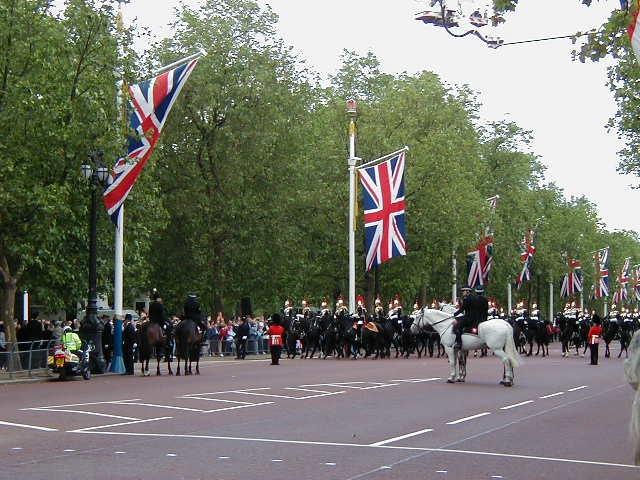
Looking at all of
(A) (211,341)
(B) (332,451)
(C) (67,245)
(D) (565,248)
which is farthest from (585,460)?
(D) (565,248)

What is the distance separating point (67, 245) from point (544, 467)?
25.5 meters

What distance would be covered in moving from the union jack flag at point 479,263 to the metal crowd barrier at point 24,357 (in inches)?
1481

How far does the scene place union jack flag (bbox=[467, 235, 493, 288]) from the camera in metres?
66.3

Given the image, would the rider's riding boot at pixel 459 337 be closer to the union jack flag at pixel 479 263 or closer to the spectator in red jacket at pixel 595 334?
the spectator in red jacket at pixel 595 334

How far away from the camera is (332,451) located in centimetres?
1405

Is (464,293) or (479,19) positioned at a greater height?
(479,19)

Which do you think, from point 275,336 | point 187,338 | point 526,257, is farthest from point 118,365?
point 526,257

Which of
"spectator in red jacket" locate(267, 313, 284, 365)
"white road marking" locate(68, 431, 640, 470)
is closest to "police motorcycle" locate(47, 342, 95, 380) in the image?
"spectator in red jacket" locate(267, 313, 284, 365)

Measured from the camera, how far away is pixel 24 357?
30500mm

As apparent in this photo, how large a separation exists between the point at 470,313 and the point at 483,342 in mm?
759

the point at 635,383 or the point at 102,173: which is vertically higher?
the point at 102,173

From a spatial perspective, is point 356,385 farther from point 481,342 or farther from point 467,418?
point 467,418

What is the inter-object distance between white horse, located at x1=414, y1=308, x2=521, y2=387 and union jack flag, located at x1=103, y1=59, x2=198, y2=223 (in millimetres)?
9371

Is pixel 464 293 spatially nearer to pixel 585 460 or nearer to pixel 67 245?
pixel 67 245
